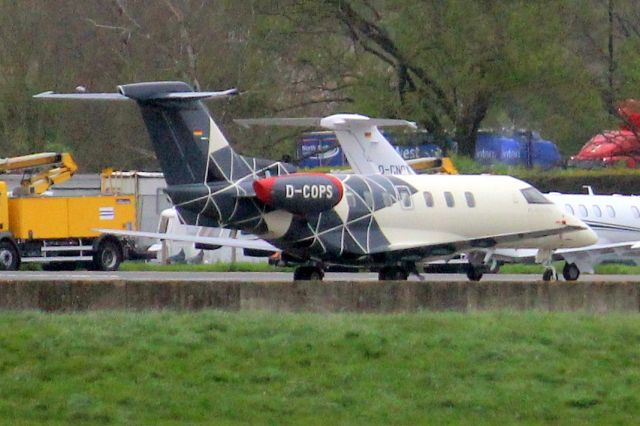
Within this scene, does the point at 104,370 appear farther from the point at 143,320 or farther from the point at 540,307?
the point at 540,307

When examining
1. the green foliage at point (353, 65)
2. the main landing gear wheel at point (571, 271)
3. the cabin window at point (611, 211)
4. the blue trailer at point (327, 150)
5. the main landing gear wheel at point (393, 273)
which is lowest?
the main landing gear wheel at point (571, 271)

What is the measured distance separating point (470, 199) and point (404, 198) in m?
1.44

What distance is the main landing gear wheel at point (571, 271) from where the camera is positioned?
30.4 m

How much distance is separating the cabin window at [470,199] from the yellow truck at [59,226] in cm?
1043

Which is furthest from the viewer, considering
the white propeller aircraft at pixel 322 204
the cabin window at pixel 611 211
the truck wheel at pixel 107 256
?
the truck wheel at pixel 107 256

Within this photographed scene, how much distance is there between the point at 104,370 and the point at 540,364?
161 inches

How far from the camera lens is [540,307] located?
17.8m

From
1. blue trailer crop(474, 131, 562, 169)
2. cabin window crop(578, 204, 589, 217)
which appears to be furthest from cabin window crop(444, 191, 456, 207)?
blue trailer crop(474, 131, 562, 169)

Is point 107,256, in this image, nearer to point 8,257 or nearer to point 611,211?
point 8,257

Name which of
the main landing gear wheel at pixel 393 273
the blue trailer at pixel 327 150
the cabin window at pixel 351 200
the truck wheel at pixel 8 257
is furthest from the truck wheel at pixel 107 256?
the blue trailer at pixel 327 150

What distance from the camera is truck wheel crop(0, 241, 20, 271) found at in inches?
1335

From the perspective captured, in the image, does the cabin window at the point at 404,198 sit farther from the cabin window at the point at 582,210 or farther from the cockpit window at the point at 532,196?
the cabin window at the point at 582,210

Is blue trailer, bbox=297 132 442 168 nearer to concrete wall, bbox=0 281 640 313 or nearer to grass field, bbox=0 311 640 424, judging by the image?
concrete wall, bbox=0 281 640 313

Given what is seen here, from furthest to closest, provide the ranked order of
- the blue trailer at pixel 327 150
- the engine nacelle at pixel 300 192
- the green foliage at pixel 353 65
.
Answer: the blue trailer at pixel 327 150 → the green foliage at pixel 353 65 → the engine nacelle at pixel 300 192
